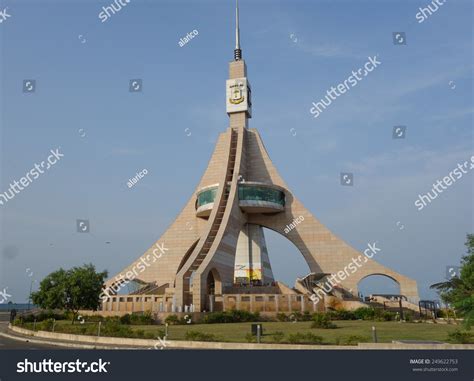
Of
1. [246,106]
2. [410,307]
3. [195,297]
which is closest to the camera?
[195,297]

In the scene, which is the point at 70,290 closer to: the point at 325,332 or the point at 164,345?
the point at 164,345

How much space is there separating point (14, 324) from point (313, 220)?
36.5 m

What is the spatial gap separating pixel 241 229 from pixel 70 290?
3046cm

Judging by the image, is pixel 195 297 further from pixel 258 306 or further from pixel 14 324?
pixel 14 324

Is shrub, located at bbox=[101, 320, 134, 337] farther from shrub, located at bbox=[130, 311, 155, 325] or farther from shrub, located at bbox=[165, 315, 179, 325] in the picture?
shrub, located at bbox=[165, 315, 179, 325]

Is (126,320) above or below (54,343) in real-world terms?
above

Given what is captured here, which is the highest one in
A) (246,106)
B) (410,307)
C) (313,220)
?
(246,106)

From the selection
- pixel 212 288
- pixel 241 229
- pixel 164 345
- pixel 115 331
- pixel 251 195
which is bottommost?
pixel 164 345

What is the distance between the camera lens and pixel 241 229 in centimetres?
5741

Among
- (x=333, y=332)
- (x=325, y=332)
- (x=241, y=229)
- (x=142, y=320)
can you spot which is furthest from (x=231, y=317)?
(x=241, y=229)

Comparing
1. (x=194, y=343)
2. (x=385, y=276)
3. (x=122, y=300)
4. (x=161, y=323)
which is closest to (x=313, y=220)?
(x=385, y=276)

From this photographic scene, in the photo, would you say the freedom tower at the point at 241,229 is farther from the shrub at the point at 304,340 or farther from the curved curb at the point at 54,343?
the shrub at the point at 304,340

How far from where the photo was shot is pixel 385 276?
174ft

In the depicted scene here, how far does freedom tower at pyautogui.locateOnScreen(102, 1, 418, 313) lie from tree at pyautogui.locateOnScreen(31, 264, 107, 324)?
518 inches
